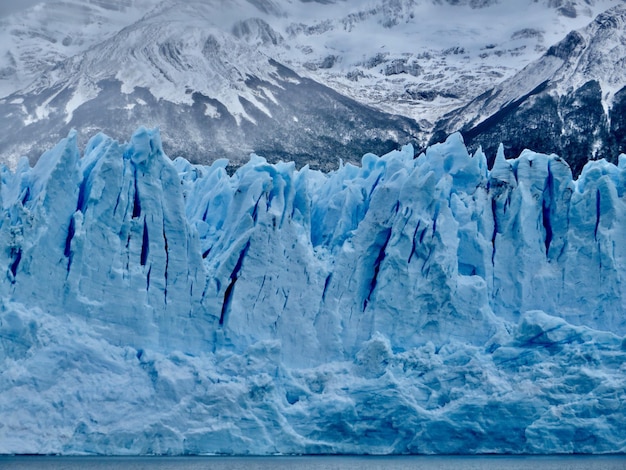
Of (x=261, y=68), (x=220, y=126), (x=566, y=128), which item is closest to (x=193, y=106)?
(x=220, y=126)

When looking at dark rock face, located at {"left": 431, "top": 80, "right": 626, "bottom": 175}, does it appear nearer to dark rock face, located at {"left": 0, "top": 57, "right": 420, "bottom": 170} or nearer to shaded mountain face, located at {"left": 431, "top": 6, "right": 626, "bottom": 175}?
shaded mountain face, located at {"left": 431, "top": 6, "right": 626, "bottom": 175}

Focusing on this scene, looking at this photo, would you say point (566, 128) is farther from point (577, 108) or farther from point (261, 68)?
point (261, 68)

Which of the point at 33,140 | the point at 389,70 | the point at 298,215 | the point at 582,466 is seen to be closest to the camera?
the point at 582,466

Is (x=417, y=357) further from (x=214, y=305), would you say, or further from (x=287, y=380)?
(x=214, y=305)

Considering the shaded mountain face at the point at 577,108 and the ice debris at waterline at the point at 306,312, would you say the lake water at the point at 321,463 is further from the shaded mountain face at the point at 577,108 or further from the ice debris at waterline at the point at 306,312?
the shaded mountain face at the point at 577,108

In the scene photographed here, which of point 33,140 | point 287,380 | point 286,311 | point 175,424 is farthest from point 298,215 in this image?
point 33,140

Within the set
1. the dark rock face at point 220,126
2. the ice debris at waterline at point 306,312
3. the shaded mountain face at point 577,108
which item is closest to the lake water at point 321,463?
the ice debris at waterline at point 306,312
